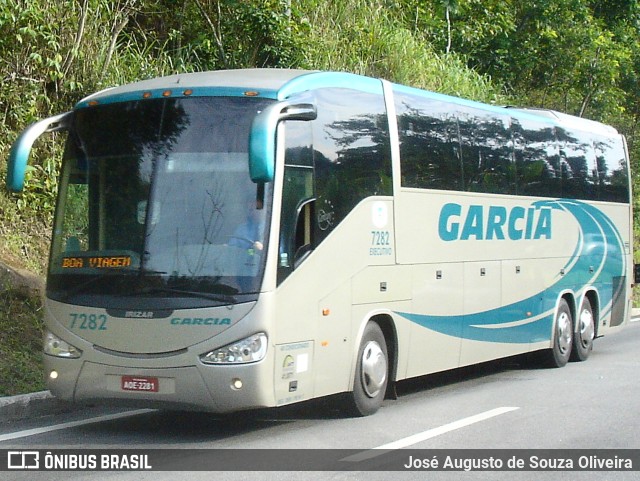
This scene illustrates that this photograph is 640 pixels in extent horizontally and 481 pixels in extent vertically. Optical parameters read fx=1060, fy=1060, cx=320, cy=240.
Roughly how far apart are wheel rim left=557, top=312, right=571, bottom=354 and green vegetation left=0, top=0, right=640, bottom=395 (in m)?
7.10

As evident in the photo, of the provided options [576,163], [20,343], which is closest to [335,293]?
[20,343]

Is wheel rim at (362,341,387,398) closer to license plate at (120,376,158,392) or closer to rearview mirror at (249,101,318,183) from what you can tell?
license plate at (120,376,158,392)

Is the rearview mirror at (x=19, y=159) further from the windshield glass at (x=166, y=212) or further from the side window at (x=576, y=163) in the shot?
the side window at (x=576, y=163)

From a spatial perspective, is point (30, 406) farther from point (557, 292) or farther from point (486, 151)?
point (557, 292)

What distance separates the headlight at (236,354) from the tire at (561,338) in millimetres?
7154

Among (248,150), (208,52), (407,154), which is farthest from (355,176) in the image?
(208,52)

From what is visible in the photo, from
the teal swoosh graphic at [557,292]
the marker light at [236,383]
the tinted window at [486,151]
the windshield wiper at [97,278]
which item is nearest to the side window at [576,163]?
the teal swoosh graphic at [557,292]

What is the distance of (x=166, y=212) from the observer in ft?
29.4

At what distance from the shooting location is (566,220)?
15.1m

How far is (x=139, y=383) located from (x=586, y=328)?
8887mm

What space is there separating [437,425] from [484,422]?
48cm

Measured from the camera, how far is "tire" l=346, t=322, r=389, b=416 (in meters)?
10.1

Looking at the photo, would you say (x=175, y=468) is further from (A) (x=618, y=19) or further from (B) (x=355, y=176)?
(A) (x=618, y=19)

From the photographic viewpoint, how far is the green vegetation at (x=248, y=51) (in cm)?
1568
